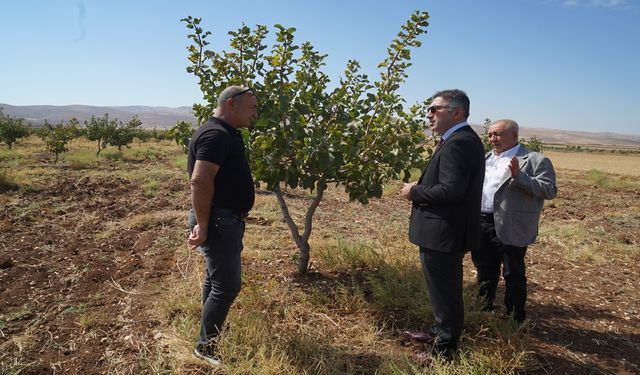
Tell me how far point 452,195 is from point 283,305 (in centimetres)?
216

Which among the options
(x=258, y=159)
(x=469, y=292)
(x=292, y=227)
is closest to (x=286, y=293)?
(x=292, y=227)

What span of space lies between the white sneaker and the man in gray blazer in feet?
7.90

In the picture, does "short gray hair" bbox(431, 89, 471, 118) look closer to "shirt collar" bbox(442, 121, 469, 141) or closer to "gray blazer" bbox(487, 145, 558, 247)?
"shirt collar" bbox(442, 121, 469, 141)

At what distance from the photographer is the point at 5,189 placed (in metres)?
10.6

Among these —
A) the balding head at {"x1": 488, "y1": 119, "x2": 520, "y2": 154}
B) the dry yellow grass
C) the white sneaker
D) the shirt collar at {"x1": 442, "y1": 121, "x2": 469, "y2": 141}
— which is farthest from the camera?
the dry yellow grass

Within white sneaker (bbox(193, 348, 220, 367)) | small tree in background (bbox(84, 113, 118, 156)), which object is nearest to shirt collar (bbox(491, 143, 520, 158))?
white sneaker (bbox(193, 348, 220, 367))

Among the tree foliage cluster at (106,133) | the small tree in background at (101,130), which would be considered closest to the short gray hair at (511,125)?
the tree foliage cluster at (106,133)

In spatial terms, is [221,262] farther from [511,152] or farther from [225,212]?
[511,152]

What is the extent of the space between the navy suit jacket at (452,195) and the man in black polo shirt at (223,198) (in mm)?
1253

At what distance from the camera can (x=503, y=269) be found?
3656 millimetres

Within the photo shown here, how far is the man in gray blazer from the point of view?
3398 millimetres

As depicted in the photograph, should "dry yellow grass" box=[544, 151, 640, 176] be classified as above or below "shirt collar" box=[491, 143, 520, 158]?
below

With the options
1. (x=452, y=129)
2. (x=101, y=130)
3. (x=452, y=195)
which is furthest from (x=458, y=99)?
(x=101, y=130)

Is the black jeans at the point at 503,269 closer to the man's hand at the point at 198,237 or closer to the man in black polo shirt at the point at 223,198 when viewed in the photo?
the man in black polo shirt at the point at 223,198
